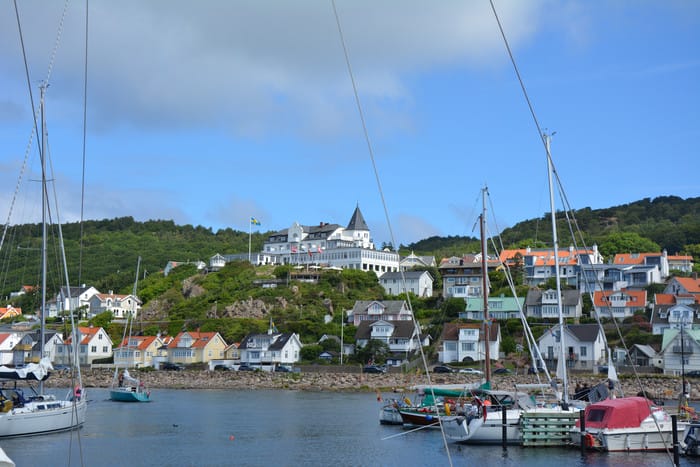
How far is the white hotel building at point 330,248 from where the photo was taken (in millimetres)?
122625

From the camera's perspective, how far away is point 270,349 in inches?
3433

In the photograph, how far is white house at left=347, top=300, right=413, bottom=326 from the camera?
9364 centimetres

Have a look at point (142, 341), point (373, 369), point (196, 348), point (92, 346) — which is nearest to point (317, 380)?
point (373, 369)

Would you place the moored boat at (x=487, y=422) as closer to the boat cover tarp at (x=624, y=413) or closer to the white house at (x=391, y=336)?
the boat cover tarp at (x=624, y=413)

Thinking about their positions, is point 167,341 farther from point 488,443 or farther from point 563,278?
point 488,443

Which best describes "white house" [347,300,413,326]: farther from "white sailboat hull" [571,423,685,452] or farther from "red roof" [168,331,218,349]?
"white sailboat hull" [571,423,685,452]

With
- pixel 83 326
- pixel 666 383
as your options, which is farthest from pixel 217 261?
pixel 666 383

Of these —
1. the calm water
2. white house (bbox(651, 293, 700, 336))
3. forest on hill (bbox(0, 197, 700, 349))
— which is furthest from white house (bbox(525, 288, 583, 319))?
the calm water

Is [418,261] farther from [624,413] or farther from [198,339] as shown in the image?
[624,413]

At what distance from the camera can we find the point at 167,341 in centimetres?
9588

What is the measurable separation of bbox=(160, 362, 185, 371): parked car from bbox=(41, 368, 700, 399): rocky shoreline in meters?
2.74

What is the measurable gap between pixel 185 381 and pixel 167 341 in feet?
57.5

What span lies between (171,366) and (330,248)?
4400 centimetres

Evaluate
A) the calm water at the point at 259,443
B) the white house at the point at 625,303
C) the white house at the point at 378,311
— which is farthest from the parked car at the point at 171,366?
the white house at the point at 625,303
